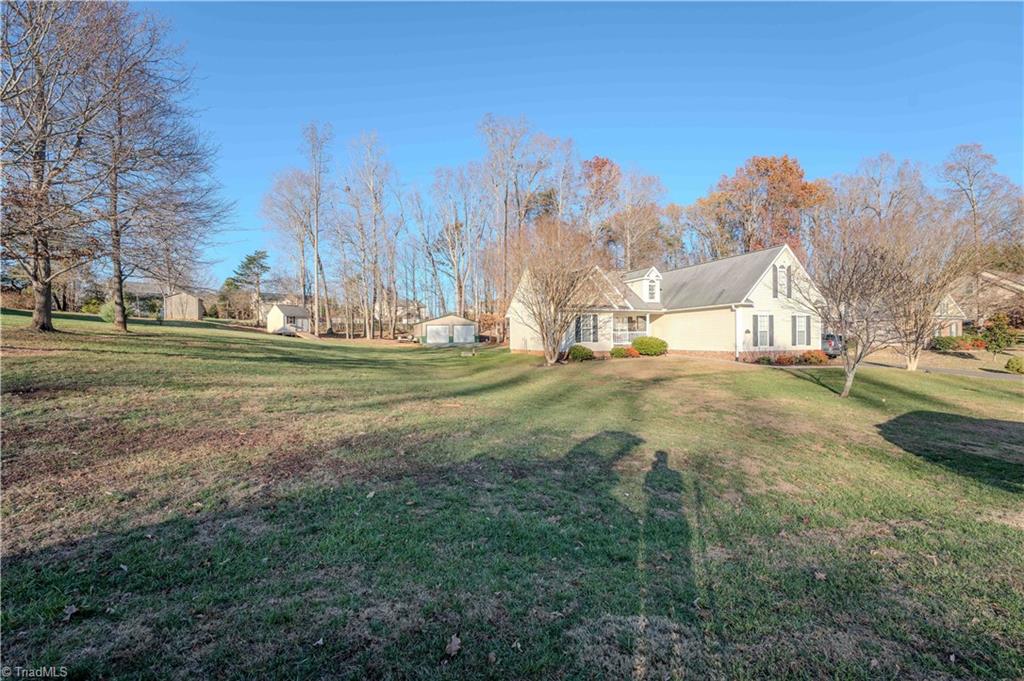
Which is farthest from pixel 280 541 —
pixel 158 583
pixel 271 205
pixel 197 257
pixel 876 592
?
pixel 271 205

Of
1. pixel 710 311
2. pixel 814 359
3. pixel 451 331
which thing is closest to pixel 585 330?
pixel 710 311

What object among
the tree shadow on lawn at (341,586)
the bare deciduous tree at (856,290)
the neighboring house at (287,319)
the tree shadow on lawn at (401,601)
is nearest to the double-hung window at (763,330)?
the bare deciduous tree at (856,290)

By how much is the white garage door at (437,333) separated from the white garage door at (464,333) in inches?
46.1

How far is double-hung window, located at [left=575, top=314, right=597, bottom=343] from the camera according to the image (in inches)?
952

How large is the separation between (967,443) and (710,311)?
1657cm

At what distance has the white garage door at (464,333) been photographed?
44.0m

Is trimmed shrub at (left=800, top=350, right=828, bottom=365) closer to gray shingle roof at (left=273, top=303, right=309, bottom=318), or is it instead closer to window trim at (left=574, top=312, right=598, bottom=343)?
window trim at (left=574, top=312, right=598, bottom=343)

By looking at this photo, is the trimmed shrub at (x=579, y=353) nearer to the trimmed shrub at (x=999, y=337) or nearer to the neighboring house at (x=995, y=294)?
the neighboring house at (x=995, y=294)

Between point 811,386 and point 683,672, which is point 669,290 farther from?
point 683,672

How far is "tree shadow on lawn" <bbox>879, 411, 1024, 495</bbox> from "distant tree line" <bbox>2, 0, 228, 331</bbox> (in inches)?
593

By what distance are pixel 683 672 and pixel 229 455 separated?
5.63 metres

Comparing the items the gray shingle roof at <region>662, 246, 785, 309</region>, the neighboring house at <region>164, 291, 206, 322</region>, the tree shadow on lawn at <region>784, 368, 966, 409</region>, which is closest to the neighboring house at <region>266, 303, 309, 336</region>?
the neighboring house at <region>164, 291, 206, 322</region>

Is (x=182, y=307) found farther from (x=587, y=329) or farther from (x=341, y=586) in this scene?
(x=341, y=586)

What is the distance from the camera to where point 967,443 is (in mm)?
7793
